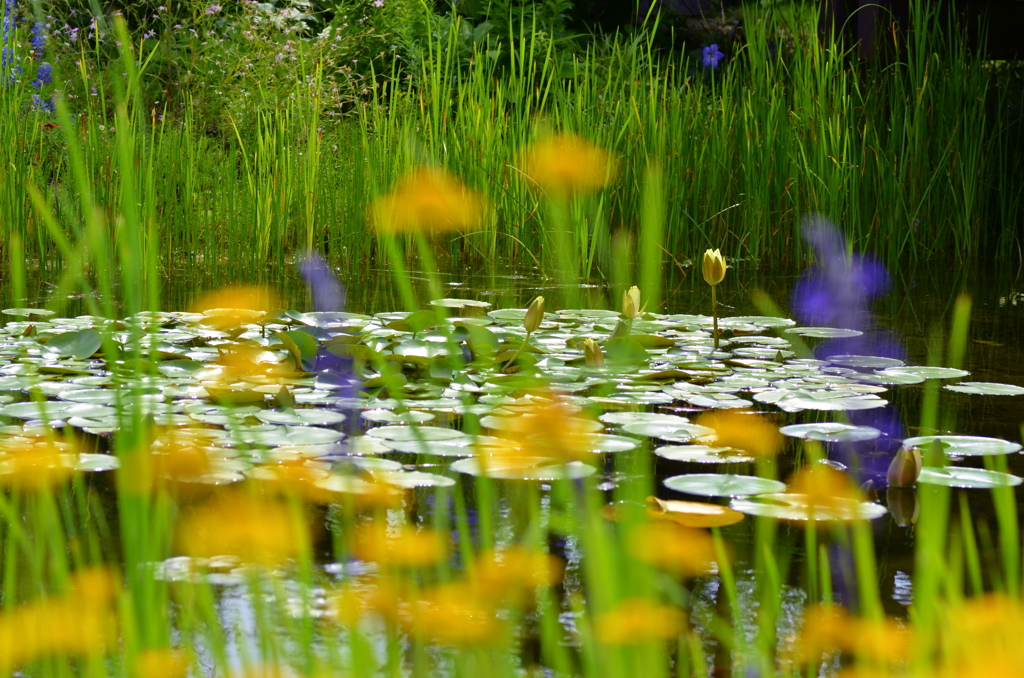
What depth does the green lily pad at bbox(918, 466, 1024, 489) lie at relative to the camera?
4.28 ft

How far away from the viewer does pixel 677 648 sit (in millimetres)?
891

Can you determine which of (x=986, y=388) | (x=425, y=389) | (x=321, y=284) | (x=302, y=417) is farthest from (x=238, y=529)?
(x=321, y=284)

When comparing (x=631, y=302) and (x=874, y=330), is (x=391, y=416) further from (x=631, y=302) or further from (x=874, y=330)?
(x=874, y=330)

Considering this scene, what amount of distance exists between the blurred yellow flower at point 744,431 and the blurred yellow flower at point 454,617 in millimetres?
639

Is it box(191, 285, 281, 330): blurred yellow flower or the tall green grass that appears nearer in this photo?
box(191, 285, 281, 330): blurred yellow flower

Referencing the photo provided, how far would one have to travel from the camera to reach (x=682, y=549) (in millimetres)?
1074

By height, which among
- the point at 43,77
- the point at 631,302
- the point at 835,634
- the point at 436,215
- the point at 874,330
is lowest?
the point at 835,634

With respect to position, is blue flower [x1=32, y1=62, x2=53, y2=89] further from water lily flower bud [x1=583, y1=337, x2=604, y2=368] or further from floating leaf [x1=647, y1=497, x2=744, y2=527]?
floating leaf [x1=647, y1=497, x2=744, y2=527]

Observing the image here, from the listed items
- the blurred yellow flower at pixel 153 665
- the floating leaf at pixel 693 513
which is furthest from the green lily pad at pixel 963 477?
the blurred yellow flower at pixel 153 665

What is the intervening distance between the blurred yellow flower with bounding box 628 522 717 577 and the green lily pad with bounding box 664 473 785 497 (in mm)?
118

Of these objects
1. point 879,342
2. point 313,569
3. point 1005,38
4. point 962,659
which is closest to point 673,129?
point 879,342

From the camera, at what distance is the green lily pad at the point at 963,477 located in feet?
4.28

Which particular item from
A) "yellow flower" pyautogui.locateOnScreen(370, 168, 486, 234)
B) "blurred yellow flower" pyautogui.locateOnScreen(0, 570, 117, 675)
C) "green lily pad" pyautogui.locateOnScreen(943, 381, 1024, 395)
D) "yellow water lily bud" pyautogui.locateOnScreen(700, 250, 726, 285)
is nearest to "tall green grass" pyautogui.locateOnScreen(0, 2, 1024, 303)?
"yellow flower" pyautogui.locateOnScreen(370, 168, 486, 234)

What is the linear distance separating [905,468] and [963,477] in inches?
3.3
